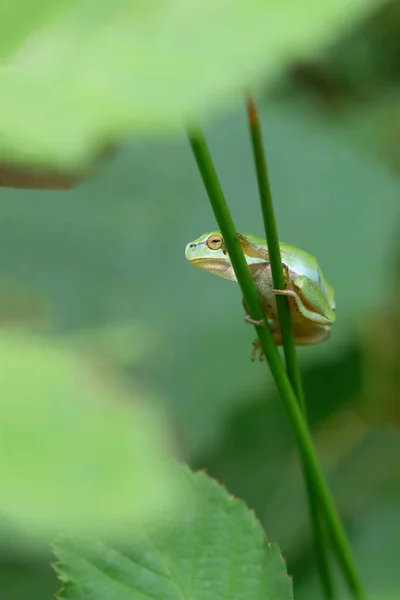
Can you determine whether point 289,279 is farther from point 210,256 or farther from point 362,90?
point 362,90

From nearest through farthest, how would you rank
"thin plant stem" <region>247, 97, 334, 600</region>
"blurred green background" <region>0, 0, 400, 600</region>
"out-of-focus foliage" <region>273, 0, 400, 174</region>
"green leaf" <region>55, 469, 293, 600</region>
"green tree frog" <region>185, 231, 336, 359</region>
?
"thin plant stem" <region>247, 97, 334, 600</region> < "green leaf" <region>55, 469, 293, 600</region> < "green tree frog" <region>185, 231, 336, 359</region> < "blurred green background" <region>0, 0, 400, 600</region> < "out-of-focus foliage" <region>273, 0, 400, 174</region>

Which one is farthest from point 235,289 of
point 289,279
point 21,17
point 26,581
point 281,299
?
point 21,17

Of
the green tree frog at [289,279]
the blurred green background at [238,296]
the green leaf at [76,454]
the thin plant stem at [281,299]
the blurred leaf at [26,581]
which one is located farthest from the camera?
the blurred green background at [238,296]

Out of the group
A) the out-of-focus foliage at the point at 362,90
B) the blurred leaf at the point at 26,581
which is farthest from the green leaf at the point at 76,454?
the out-of-focus foliage at the point at 362,90

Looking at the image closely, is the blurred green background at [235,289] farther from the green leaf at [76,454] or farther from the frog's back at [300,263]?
the green leaf at [76,454]

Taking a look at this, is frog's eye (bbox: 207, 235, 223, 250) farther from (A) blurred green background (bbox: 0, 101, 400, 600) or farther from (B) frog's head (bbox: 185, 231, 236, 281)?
(A) blurred green background (bbox: 0, 101, 400, 600)

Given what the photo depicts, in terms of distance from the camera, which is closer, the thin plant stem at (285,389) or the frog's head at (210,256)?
the thin plant stem at (285,389)

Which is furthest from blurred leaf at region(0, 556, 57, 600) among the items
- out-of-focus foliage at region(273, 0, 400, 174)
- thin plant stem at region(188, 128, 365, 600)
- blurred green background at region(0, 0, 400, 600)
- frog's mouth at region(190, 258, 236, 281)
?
out-of-focus foliage at region(273, 0, 400, 174)
